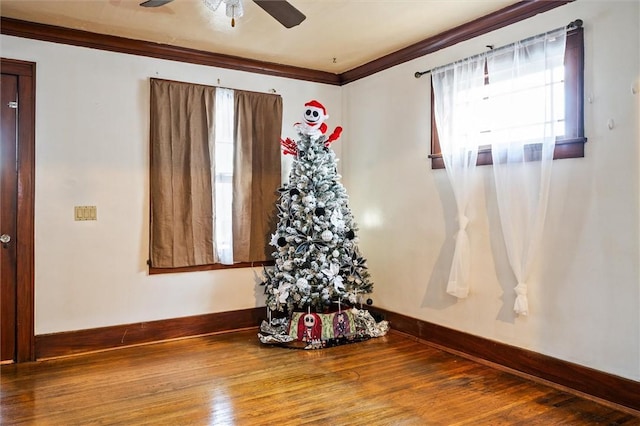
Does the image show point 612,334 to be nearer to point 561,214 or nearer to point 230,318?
point 561,214

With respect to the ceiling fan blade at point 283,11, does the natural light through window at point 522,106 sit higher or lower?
lower

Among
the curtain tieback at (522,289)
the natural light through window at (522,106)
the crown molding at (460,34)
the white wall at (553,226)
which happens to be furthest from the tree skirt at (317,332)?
the crown molding at (460,34)

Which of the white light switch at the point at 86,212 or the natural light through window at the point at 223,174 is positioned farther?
the natural light through window at the point at 223,174

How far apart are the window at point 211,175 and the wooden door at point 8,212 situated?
102 centimetres

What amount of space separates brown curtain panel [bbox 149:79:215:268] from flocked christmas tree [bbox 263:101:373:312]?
0.70 meters

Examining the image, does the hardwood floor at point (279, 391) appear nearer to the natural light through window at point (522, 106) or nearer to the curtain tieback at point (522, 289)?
the curtain tieback at point (522, 289)

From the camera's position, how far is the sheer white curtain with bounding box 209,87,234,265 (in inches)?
176

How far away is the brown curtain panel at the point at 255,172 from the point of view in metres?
4.56

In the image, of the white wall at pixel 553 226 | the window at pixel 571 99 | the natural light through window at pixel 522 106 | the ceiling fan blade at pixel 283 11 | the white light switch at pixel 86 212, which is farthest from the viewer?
the white light switch at pixel 86 212

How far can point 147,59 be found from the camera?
13.7 feet

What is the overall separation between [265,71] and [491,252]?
A: 9.11 ft

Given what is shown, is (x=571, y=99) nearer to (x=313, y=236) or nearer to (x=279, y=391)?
(x=313, y=236)

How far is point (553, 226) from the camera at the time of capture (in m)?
3.19

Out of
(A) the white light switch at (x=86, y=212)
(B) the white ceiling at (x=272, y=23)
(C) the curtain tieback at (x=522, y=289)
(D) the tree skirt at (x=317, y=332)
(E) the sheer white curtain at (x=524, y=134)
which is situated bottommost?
(D) the tree skirt at (x=317, y=332)
